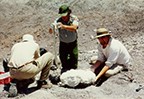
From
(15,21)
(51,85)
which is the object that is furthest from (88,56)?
(15,21)

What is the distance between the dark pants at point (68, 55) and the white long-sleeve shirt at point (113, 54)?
26.7 inches

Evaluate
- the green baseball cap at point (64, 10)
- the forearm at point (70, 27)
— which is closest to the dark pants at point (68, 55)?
the forearm at point (70, 27)

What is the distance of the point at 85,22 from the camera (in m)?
11.2

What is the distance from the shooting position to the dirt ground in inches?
377

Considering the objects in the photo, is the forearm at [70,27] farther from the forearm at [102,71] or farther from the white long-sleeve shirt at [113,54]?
the forearm at [102,71]

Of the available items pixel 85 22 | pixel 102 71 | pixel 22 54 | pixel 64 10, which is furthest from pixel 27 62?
pixel 85 22

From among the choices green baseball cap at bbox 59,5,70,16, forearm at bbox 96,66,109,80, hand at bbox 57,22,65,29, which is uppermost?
green baseball cap at bbox 59,5,70,16

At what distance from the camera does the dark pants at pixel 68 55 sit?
26.7 feet

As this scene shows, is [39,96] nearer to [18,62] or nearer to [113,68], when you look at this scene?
[18,62]

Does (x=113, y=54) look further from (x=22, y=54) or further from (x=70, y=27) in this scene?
(x=22, y=54)

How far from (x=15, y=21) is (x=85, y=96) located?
5.52 metres

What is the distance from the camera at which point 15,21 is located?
11797 mm

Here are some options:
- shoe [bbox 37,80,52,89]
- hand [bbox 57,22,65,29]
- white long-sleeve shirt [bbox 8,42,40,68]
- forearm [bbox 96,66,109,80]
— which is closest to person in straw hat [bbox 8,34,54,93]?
white long-sleeve shirt [bbox 8,42,40,68]

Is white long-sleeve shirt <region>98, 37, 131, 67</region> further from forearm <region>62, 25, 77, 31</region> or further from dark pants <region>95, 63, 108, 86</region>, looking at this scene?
forearm <region>62, 25, 77, 31</region>
